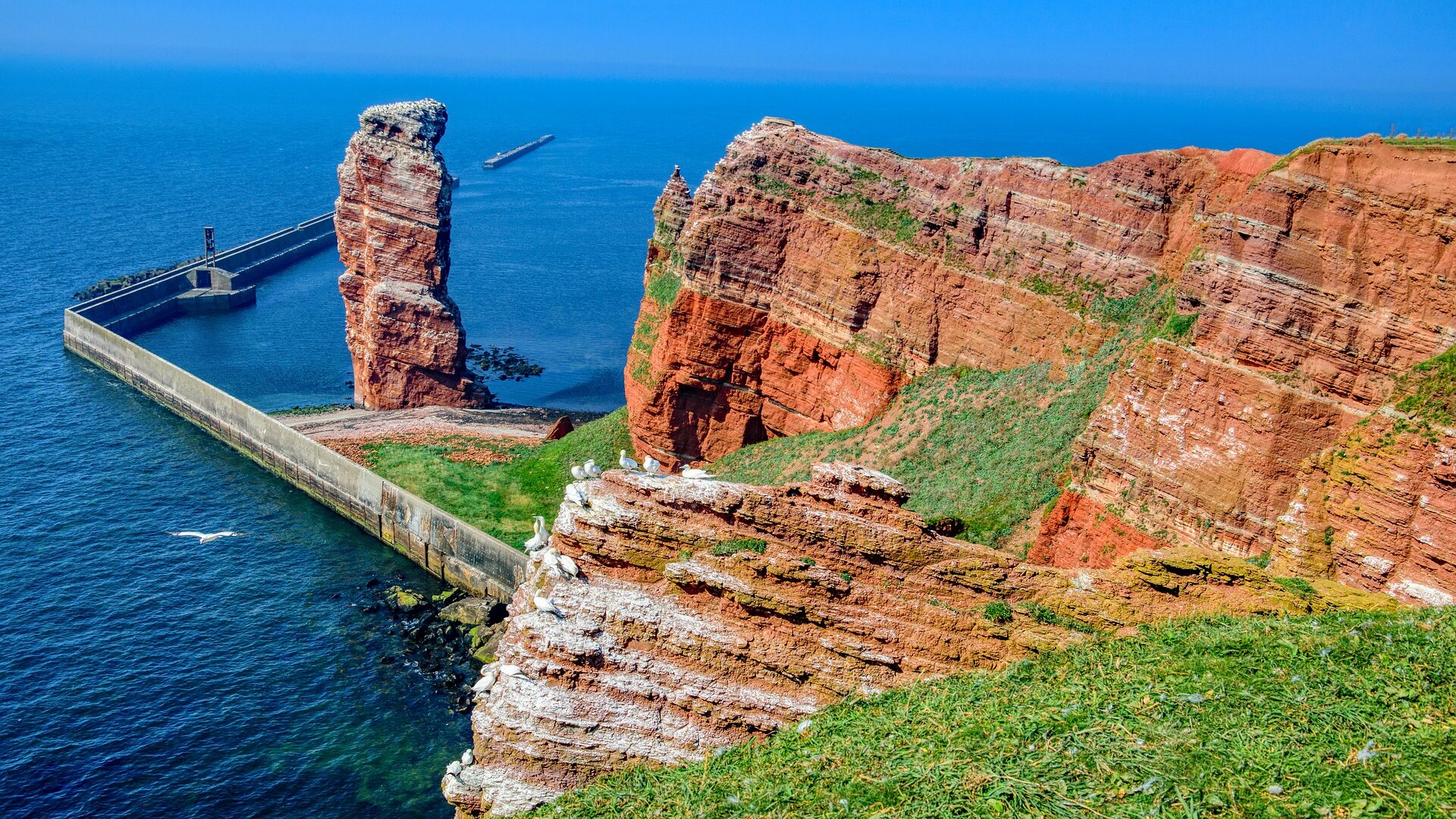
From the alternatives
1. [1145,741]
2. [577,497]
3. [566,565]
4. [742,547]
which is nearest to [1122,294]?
[742,547]

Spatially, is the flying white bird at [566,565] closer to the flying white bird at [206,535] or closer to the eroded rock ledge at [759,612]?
the eroded rock ledge at [759,612]

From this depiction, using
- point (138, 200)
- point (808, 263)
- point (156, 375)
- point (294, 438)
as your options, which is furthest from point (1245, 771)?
point (138, 200)

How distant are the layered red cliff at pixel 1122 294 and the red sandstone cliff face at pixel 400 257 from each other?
17.2 metres

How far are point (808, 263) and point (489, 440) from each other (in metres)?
20.8

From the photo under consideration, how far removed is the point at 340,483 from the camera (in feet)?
173

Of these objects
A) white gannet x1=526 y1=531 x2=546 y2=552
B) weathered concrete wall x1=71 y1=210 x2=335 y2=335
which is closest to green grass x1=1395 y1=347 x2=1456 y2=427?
white gannet x1=526 y1=531 x2=546 y2=552

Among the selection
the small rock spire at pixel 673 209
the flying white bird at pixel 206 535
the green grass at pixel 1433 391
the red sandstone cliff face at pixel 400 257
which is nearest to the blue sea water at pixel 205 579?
the flying white bird at pixel 206 535

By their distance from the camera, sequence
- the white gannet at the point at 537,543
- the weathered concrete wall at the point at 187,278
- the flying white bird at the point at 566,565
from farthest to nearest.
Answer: the weathered concrete wall at the point at 187,278 < the white gannet at the point at 537,543 < the flying white bird at the point at 566,565

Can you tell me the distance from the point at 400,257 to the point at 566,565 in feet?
141

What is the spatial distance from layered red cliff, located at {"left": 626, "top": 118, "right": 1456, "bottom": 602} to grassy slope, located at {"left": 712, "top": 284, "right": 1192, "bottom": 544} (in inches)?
40.8

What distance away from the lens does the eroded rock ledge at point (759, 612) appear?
21688 millimetres

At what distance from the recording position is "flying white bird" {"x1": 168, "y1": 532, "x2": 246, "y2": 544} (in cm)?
4847

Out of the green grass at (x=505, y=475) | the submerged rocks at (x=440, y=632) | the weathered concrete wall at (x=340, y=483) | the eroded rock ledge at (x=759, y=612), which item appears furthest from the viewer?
the green grass at (x=505, y=475)

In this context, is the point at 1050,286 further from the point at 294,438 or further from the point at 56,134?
the point at 56,134
